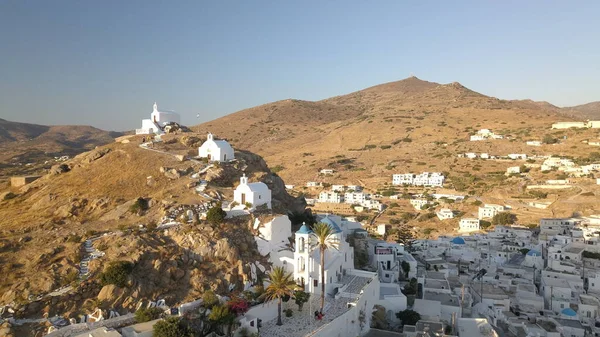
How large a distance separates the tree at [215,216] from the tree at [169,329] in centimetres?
741

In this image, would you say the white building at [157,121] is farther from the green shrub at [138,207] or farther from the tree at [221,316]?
the tree at [221,316]

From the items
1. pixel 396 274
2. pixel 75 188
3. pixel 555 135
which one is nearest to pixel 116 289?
pixel 75 188

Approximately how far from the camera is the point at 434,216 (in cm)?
5778

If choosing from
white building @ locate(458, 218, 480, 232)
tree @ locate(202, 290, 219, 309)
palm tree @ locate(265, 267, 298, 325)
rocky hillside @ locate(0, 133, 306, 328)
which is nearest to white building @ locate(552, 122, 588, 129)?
white building @ locate(458, 218, 480, 232)

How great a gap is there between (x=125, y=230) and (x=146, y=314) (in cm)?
660

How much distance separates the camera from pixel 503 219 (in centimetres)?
5162

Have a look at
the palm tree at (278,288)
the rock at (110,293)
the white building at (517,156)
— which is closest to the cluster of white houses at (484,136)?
the white building at (517,156)

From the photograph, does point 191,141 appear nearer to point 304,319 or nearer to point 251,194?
point 251,194

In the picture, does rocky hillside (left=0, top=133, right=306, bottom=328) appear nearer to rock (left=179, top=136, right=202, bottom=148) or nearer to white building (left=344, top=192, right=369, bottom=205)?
rock (left=179, top=136, right=202, bottom=148)

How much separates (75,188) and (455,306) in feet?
85.1

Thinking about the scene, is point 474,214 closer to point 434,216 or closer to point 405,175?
point 434,216

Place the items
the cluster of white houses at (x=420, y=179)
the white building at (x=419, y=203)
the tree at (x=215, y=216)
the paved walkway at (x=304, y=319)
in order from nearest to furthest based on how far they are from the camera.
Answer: the paved walkway at (x=304, y=319)
the tree at (x=215, y=216)
the white building at (x=419, y=203)
the cluster of white houses at (x=420, y=179)

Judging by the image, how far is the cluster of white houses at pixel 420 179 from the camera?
235 feet

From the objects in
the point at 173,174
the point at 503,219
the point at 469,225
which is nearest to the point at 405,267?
the point at 173,174
